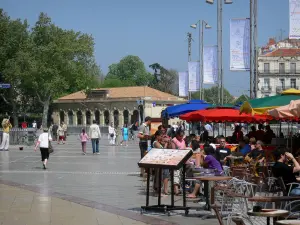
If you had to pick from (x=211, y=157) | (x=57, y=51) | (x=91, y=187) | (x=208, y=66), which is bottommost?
(x=91, y=187)

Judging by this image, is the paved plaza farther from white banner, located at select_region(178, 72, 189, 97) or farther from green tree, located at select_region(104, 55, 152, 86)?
green tree, located at select_region(104, 55, 152, 86)

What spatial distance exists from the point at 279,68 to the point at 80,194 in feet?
302

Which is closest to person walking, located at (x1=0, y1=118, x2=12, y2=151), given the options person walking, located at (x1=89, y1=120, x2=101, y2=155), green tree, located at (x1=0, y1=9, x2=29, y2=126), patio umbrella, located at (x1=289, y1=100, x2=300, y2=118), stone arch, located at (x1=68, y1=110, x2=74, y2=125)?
person walking, located at (x1=89, y1=120, x2=101, y2=155)

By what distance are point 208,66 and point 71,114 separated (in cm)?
8077

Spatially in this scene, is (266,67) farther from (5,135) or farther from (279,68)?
(5,135)

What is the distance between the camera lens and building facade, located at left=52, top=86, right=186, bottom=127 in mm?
100562

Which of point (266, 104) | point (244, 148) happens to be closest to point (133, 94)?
point (244, 148)

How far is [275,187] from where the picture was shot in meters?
11.2

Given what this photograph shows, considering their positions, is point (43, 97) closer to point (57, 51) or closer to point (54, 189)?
point (57, 51)

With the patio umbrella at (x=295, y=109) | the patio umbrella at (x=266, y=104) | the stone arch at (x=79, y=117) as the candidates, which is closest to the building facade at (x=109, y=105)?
the stone arch at (x=79, y=117)

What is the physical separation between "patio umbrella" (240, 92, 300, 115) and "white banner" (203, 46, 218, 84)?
15.8 m

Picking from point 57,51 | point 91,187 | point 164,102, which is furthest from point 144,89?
point 91,187

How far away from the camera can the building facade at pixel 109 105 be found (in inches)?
3959

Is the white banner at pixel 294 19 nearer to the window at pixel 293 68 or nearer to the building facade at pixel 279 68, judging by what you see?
the building facade at pixel 279 68
